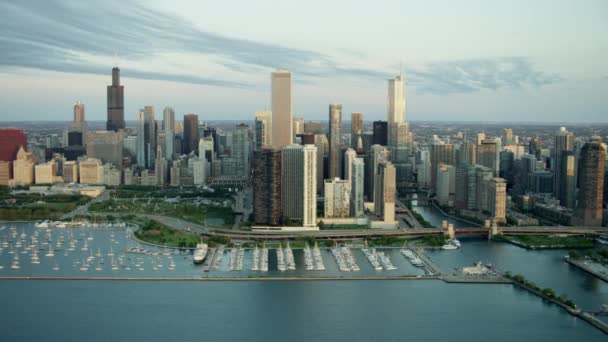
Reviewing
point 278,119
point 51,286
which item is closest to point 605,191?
point 278,119

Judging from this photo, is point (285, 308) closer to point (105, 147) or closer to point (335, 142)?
point (335, 142)

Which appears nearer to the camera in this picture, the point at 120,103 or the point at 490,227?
the point at 490,227

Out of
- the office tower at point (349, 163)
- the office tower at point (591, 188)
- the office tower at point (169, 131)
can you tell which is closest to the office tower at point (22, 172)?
the office tower at point (169, 131)

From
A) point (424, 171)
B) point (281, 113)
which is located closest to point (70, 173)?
point (281, 113)

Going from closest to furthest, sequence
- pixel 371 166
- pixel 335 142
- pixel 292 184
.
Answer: pixel 292 184 < pixel 371 166 < pixel 335 142

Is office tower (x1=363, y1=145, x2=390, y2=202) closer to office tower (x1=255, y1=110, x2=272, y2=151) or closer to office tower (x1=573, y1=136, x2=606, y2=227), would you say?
office tower (x1=255, y1=110, x2=272, y2=151)

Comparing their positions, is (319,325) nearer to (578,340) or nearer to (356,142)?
(578,340)

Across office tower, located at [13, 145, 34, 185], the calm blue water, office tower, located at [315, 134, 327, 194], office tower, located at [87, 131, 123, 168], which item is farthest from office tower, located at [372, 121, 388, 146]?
the calm blue water
